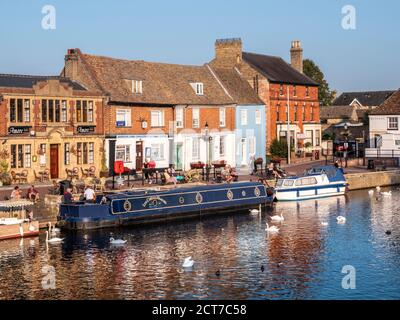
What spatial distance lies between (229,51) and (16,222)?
154 ft

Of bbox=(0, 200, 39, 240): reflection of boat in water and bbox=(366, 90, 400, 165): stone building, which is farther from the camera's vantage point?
bbox=(366, 90, 400, 165): stone building

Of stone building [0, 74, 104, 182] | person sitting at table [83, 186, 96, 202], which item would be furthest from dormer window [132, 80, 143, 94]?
person sitting at table [83, 186, 96, 202]

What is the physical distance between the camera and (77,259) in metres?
36.0

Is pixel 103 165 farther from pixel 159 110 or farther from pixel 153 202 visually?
pixel 153 202

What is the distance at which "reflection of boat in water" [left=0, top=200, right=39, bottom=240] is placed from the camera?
133 ft

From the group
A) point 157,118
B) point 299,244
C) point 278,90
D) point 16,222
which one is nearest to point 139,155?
point 157,118

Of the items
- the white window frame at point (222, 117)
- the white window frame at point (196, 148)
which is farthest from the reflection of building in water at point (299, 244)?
the white window frame at point (222, 117)

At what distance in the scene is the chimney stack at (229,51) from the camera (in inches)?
3263

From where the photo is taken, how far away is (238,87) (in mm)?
78250

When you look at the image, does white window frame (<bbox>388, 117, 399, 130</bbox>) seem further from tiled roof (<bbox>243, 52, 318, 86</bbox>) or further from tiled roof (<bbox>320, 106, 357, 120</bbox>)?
tiled roof (<bbox>320, 106, 357, 120</bbox>)

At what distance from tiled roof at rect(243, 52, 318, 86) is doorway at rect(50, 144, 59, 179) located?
104ft

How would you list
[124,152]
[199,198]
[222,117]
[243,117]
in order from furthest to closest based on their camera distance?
[243,117] → [222,117] → [124,152] → [199,198]

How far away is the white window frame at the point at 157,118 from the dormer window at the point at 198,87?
6877 mm

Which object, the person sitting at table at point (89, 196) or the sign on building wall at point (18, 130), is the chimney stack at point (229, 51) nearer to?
the sign on building wall at point (18, 130)
